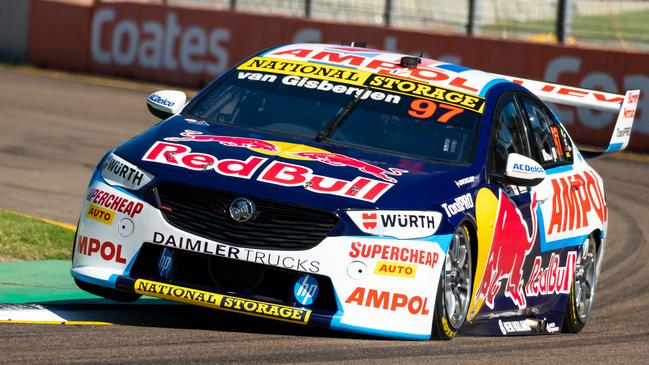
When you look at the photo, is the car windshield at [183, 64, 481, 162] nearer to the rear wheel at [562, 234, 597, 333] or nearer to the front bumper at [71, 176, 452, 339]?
the front bumper at [71, 176, 452, 339]

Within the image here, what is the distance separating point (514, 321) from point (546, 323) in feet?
2.02

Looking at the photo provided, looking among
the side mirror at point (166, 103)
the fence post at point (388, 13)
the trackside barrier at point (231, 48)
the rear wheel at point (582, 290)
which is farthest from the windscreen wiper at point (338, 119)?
the fence post at point (388, 13)

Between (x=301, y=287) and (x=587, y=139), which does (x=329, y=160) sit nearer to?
(x=301, y=287)

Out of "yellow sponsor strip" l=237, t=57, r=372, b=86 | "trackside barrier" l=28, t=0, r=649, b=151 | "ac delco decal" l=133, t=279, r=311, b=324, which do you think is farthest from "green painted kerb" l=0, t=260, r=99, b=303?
"trackside barrier" l=28, t=0, r=649, b=151

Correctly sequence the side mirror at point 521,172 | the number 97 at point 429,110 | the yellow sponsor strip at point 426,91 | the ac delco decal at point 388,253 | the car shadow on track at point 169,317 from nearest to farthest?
the ac delco decal at point 388,253
the car shadow on track at point 169,317
the side mirror at point 521,172
the number 97 at point 429,110
the yellow sponsor strip at point 426,91

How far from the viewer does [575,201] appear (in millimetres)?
8844

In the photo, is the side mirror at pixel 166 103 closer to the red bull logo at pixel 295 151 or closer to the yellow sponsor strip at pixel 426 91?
the red bull logo at pixel 295 151

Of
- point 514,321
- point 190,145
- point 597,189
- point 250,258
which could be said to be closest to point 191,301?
point 250,258

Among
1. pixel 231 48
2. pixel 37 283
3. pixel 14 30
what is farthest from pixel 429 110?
pixel 14 30

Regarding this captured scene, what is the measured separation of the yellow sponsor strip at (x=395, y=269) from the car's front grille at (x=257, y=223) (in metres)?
0.30

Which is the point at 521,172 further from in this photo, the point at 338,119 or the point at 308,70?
the point at 308,70

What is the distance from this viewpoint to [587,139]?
19.8 meters

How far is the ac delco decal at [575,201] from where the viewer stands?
851 cm

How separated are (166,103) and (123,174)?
118 centimetres
